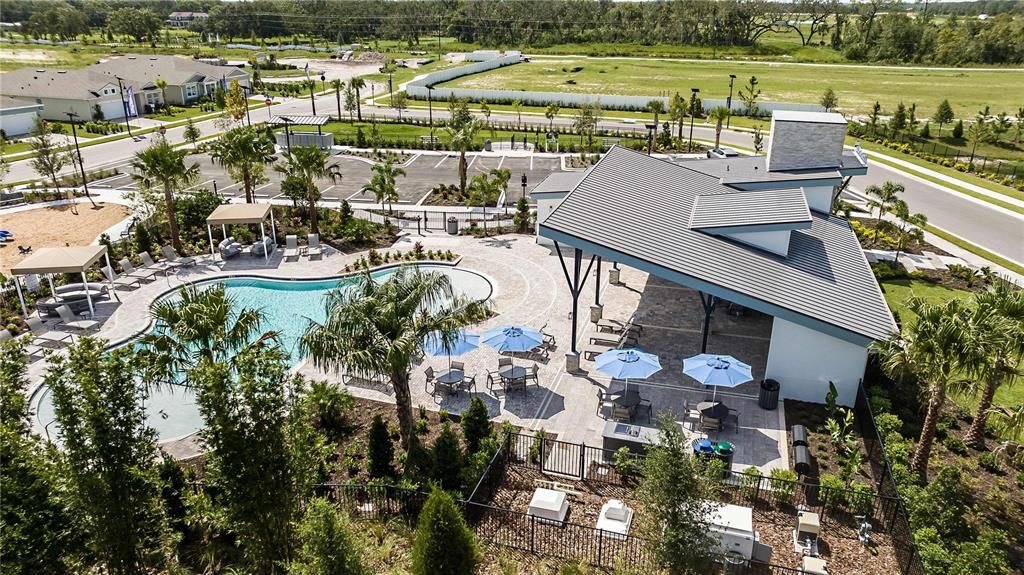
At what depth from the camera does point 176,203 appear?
122ft

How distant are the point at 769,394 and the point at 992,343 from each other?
22.1 feet

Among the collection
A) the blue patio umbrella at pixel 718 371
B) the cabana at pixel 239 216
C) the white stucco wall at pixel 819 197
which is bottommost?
the blue patio umbrella at pixel 718 371

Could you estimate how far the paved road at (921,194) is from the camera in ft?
127

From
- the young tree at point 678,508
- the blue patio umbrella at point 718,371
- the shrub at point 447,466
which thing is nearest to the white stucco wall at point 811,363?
the blue patio umbrella at point 718,371

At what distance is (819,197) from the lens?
3167 cm

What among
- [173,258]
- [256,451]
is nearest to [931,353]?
[256,451]

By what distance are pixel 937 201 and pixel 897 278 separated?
1888 cm

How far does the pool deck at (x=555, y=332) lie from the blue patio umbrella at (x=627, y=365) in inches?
60.5

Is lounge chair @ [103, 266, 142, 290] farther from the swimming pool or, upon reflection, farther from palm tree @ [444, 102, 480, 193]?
palm tree @ [444, 102, 480, 193]

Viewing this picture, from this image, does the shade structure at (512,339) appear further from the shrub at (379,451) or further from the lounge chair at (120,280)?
the lounge chair at (120,280)

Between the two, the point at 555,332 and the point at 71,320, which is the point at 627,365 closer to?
the point at 555,332

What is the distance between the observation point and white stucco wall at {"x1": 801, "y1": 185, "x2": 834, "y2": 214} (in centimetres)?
3148

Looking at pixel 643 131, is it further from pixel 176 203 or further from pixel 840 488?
pixel 840 488

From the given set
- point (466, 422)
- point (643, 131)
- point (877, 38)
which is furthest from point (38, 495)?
point (877, 38)
